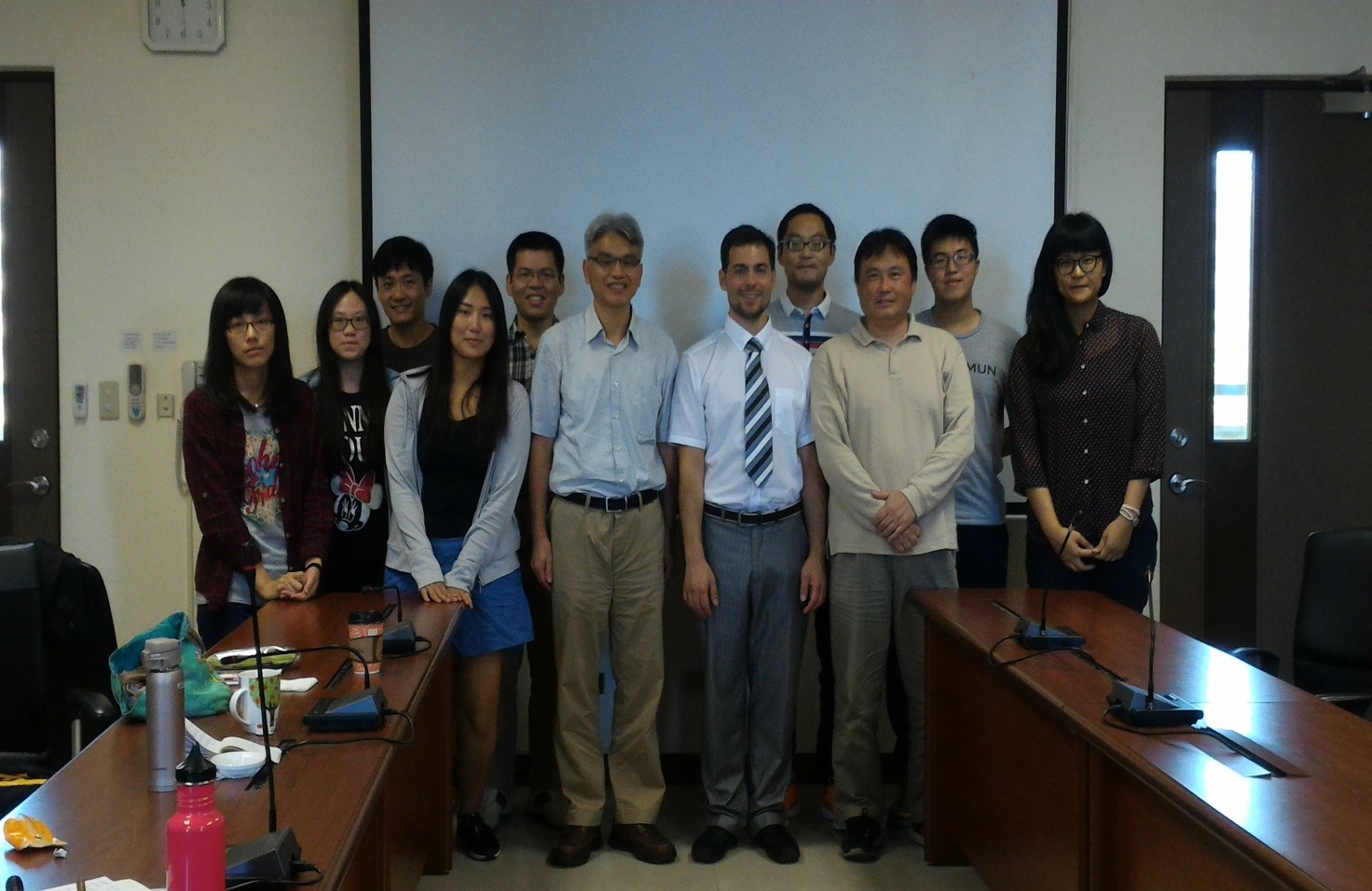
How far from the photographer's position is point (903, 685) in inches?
132

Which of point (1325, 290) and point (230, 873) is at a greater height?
point (1325, 290)

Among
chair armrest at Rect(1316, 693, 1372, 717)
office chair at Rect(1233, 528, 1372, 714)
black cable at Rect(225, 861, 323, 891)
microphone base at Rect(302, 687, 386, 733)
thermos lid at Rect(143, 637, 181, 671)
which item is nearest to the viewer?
black cable at Rect(225, 861, 323, 891)

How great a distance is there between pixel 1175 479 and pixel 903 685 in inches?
52.3

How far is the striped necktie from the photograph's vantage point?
10.3 ft

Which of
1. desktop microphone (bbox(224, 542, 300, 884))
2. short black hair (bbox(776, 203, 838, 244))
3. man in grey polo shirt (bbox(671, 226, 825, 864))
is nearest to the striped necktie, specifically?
man in grey polo shirt (bbox(671, 226, 825, 864))

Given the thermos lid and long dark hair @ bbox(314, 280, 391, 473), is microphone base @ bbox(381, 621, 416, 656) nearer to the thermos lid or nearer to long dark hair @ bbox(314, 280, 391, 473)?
the thermos lid

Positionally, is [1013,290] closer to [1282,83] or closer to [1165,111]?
[1165,111]

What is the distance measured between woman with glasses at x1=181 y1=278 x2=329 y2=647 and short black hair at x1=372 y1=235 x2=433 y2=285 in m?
0.55

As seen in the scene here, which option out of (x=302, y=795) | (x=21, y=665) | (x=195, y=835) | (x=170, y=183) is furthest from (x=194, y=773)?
(x=170, y=183)

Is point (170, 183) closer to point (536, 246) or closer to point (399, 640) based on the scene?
point (536, 246)

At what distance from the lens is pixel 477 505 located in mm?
3031

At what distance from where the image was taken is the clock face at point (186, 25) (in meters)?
3.73

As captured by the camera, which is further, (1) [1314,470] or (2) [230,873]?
(1) [1314,470]

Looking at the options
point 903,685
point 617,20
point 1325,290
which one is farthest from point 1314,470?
point 617,20
